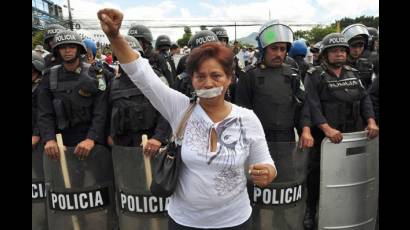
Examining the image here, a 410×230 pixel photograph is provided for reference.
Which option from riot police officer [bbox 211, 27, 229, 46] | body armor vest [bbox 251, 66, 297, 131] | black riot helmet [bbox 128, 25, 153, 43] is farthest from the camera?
riot police officer [bbox 211, 27, 229, 46]

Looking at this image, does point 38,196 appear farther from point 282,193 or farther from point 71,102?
point 282,193

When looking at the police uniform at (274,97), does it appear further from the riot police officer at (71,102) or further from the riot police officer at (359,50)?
the riot police officer at (359,50)

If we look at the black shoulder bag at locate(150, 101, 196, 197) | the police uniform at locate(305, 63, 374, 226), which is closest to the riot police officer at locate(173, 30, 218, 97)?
the black shoulder bag at locate(150, 101, 196, 197)

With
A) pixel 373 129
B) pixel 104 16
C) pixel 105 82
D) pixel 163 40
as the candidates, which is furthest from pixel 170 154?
pixel 163 40

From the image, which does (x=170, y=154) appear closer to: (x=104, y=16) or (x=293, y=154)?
(x=104, y=16)

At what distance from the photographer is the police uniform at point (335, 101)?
11.6ft

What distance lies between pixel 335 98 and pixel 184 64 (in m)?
1.92

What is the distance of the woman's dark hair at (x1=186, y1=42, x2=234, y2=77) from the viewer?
5.94 feet

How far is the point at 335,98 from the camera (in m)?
3.54

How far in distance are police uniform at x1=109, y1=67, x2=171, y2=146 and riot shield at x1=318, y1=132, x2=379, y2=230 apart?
4.93 ft

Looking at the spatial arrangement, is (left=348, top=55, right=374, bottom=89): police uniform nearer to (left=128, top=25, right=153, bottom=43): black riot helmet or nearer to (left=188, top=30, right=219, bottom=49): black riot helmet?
(left=188, top=30, right=219, bottom=49): black riot helmet

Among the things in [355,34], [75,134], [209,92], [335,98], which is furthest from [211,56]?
[355,34]
